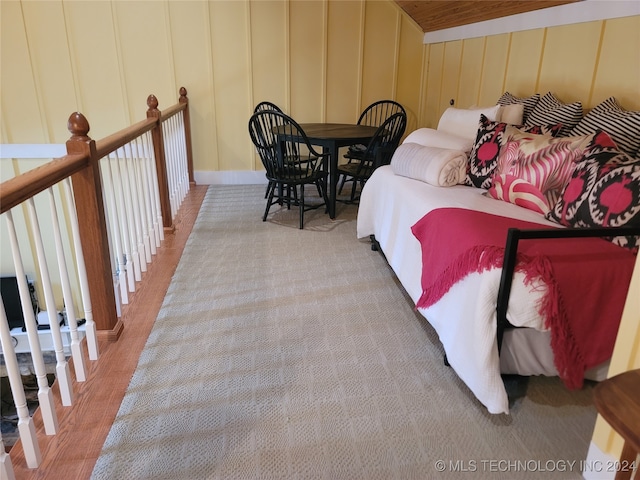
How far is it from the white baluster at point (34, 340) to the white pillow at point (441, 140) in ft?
7.09

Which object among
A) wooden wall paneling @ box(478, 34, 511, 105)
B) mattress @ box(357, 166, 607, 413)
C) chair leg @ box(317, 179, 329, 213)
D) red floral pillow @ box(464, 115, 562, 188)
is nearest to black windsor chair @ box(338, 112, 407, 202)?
chair leg @ box(317, 179, 329, 213)

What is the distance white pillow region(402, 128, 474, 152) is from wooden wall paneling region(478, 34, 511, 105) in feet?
2.78

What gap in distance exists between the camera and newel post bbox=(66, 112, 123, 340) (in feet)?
5.60

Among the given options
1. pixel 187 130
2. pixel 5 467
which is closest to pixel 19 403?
pixel 5 467

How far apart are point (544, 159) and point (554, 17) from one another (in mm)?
1240

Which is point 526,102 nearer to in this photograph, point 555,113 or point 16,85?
point 555,113

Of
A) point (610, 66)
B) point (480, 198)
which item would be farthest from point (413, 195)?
point (610, 66)

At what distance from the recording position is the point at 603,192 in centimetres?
168

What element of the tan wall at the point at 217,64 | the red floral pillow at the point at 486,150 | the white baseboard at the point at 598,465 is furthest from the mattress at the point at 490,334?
the tan wall at the point at 217,64

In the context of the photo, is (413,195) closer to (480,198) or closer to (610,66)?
(480,198)

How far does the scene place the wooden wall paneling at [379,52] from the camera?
4.48m

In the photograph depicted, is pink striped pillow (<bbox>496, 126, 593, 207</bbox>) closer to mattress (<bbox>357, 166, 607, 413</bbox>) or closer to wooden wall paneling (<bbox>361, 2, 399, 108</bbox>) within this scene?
mattress (<bbox>357, 166, 607, 413</bbox>)

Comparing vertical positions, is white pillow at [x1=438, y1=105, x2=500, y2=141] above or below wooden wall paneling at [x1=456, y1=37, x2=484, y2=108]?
below

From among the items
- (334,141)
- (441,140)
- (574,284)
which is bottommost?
(574,284)
